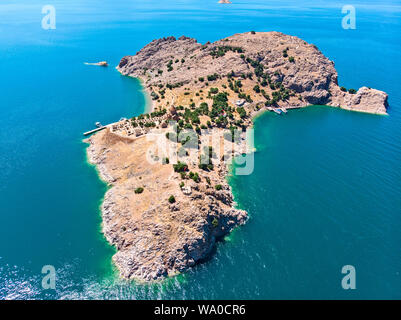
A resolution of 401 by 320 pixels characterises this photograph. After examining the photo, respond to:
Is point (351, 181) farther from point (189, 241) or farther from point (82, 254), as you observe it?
point (82, 254)

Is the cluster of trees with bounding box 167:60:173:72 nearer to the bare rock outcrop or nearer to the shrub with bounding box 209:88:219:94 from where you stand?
the shrub with bounding box 209:88:219:94

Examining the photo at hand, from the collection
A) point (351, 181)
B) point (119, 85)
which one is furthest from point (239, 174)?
point (119, 85)

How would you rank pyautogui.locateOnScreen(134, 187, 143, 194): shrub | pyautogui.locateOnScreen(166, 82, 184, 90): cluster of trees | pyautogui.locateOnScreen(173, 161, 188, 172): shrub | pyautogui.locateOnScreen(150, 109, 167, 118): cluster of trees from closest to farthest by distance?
pyautogui.locateOnScreen(134, 187, 143, 194): shrub → pyautogui.locateOnScreen(173, 161, 188, 172): shrub → pyautogui.locateOnScreen(150, 109, 167, 118): cluster of trees → pyautogui.locateOnScreen(166, 82, 184, 90): cluster of trees

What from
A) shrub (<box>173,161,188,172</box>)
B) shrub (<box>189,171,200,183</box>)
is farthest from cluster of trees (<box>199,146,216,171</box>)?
shrub (<box>189,171,200,183</box>)

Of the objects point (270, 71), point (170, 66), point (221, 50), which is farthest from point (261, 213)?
point (170, 66)

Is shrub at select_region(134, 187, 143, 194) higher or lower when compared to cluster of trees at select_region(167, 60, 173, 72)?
lower

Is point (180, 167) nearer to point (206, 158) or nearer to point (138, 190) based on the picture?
point (138, 190)

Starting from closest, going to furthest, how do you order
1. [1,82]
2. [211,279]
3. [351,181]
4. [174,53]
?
[211,279], [351,181], [1,82], [174,53]

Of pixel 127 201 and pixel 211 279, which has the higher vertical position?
pixel 127 201
